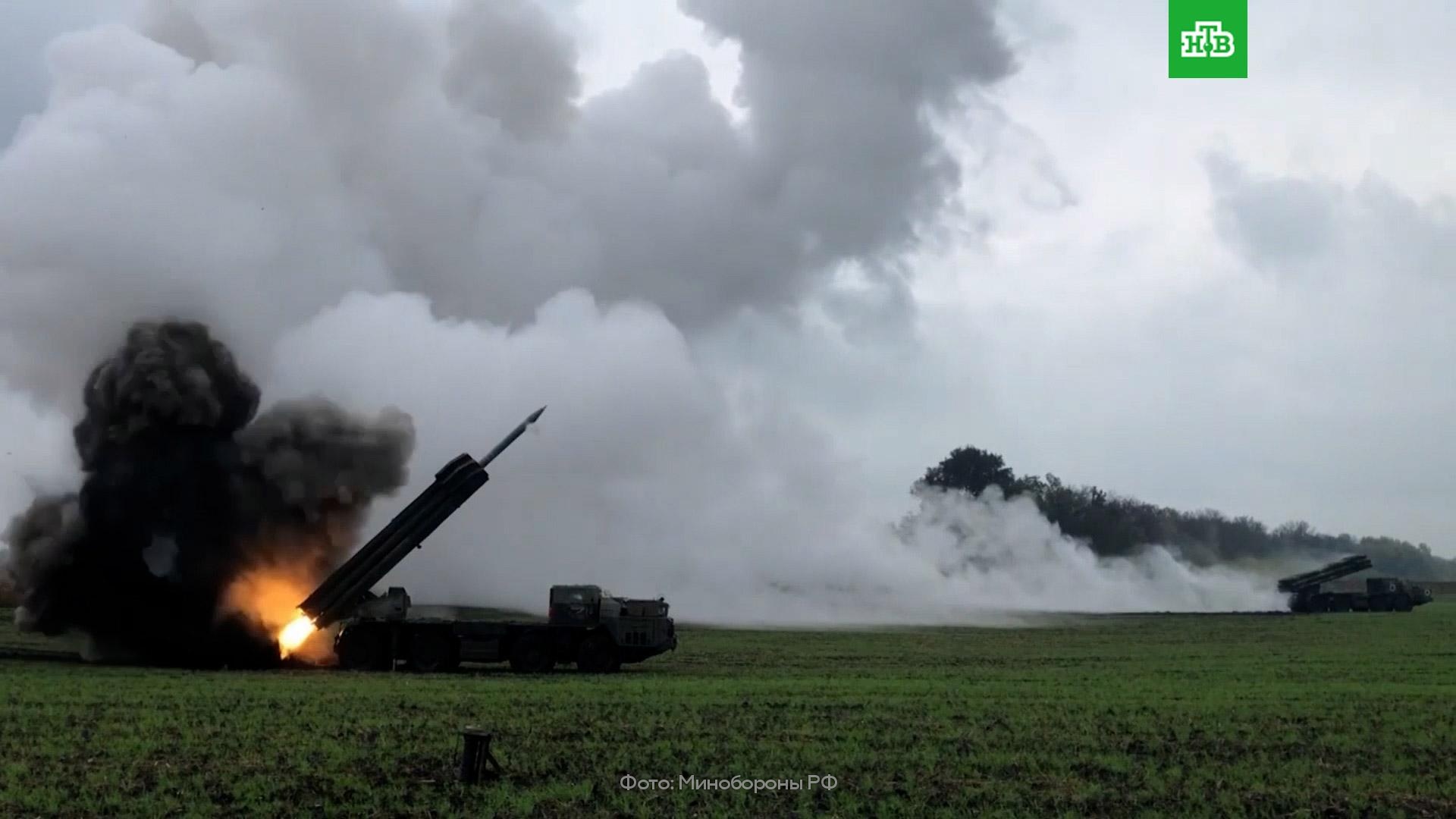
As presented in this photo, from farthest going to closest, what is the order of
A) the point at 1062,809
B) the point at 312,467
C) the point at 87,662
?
the point at 312,467
the point at 87,662
the point at 1062,809

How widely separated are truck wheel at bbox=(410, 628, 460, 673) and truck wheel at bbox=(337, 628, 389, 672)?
0.78m

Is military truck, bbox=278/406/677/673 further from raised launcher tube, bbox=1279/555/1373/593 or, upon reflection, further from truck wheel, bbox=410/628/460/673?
raised launcher tube, bbox=1279/555/1373/593

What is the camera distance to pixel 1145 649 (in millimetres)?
46125

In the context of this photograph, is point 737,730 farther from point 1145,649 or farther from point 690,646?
point 1145,649

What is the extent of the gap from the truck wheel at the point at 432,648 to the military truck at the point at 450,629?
2 centimetres

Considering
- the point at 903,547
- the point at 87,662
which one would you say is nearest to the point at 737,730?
the point at 87,662

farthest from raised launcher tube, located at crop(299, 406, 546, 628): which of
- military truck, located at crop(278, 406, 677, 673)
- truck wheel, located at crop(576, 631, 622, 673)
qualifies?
truck wheel, located at crop(576, 631, 622, 673)

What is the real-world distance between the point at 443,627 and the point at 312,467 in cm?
708

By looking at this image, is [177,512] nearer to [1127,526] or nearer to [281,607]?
[281,607]

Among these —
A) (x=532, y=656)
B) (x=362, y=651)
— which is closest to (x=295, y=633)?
(x=362, y=651)

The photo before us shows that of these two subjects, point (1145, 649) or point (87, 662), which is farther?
point (1145, 649)

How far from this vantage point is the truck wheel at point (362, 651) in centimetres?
3712

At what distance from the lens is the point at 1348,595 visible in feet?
269

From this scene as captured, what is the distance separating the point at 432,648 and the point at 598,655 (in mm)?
4245
